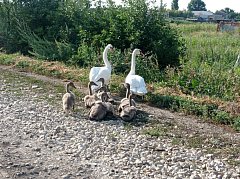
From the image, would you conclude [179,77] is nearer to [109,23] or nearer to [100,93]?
[100,93]

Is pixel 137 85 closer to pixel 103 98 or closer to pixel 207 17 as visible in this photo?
pixel 103 98

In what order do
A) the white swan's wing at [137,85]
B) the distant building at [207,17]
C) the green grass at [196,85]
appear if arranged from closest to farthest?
the green grass at [196,85] → the white swan's wing at [137,85] → the distant building at [207,17]

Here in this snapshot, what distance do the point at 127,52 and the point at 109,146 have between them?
764 centimetres

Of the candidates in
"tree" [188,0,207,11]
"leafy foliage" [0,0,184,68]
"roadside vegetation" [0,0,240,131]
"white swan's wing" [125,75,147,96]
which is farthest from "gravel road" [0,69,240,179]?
"tree" [188,0,207,11]

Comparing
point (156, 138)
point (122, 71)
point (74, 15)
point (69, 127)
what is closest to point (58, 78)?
point (122, 71)

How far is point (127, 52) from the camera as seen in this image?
51.3ft

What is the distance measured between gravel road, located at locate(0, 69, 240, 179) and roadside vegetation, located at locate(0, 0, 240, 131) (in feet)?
3.66

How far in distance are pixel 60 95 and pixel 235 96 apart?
16.5 ft

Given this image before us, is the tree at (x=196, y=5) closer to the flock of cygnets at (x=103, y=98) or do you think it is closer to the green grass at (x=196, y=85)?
the green grass at (x=196, y=85)

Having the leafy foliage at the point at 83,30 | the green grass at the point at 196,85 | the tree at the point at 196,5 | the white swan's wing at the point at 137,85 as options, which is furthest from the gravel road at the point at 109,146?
the tree at the point at 196,5

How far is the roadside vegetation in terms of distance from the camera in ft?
39.1

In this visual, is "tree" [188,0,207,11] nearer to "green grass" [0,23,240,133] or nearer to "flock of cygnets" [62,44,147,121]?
"green grass" [0,23,240,133]

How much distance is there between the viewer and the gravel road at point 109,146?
7254 millimetres

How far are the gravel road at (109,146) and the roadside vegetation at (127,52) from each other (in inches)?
43.9
